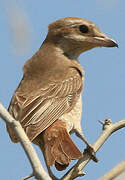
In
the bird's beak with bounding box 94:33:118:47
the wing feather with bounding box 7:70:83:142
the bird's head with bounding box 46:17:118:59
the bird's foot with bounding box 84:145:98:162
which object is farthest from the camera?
the bird's head with bounding box 46:17:118:59

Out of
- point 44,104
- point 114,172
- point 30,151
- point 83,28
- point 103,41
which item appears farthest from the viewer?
point 83,28

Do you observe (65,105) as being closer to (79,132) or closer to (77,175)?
(79,132)

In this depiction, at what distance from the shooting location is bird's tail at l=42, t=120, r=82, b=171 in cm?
390

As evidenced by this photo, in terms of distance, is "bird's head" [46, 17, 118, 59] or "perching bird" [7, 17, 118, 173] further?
"bird's head" [46, 17, 118, 59]

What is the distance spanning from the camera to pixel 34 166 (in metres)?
2.29

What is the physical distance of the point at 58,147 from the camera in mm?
4105

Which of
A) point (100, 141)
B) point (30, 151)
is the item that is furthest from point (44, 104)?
point (30, 151)

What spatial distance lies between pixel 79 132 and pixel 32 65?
1.20 meters

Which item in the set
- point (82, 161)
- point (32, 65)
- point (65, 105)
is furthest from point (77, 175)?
point (32, 65)

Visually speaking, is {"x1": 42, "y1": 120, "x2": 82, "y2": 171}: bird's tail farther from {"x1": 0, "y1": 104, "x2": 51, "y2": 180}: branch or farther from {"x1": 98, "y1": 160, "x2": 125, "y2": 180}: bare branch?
{"x1": 0, "y1": 104, "x2": 51, "y2": 180}: branch

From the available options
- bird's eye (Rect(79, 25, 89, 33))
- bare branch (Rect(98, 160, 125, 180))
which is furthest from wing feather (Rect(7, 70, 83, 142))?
bare branch (Rect(98, 160, 125, 180))

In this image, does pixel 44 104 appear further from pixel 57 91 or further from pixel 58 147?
pixel 58 147

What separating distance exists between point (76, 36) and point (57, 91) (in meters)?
0.94

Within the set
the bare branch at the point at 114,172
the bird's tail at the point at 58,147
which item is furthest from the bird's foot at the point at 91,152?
the bare branch at the point at 114,172
